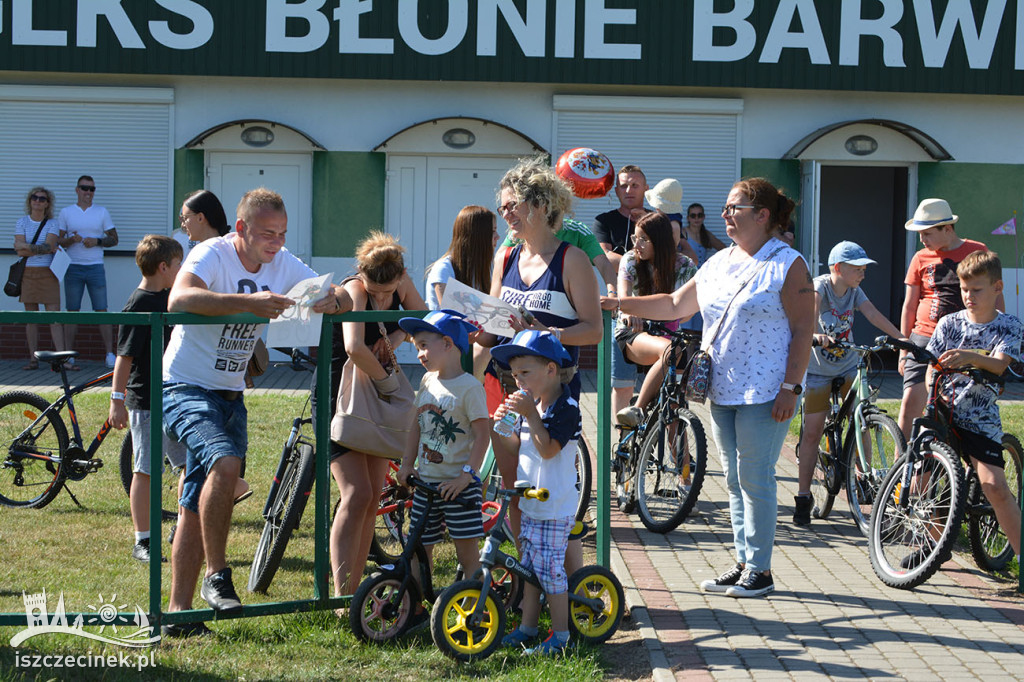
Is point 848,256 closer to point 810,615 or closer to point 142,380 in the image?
point 810,615

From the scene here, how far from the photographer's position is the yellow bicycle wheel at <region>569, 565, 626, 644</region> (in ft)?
16.5

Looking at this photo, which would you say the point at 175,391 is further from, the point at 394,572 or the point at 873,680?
the point at 873,680

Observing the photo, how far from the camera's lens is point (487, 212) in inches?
271

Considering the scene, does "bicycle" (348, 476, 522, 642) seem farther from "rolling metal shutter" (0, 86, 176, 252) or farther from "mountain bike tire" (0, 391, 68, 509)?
"rolling metal shutter" (0, 86, 176, 252)

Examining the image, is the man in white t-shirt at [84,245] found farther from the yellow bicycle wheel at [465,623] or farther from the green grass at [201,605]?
the yellow bicycle wheel at [465,623]

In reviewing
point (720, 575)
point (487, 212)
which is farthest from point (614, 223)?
point (720, 575)

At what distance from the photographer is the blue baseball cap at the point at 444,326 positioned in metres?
5.04

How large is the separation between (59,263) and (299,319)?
10778mm

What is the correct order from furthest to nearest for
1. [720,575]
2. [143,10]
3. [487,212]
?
[143,10], [487,212], [720,575]

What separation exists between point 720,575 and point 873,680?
1.47 m

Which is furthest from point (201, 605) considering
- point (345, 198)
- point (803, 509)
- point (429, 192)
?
point (429, 192)

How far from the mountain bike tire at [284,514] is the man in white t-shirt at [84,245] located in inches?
394

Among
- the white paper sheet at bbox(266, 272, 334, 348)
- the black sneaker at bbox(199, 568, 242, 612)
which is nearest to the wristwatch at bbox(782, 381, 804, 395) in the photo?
the white paper sheet at bbox(266, 272, 334, 348)

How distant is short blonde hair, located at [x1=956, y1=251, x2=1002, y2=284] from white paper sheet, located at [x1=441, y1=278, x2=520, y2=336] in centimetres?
258
